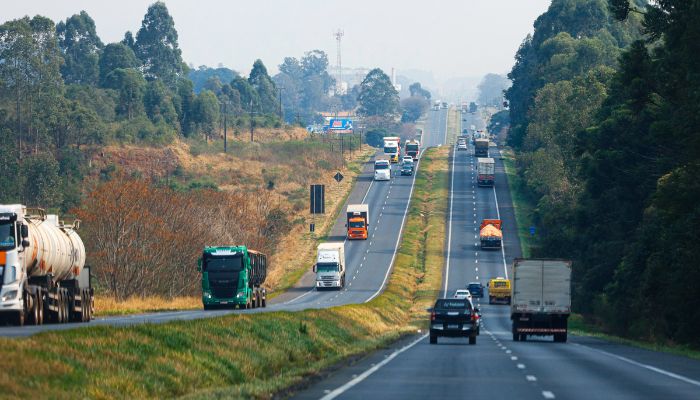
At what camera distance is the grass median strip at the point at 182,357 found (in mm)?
20688

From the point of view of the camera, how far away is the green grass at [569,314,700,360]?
4565cm

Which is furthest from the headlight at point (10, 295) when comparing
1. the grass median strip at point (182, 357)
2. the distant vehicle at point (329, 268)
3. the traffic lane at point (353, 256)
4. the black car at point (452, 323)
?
the distant vehicle at point (329, 268)

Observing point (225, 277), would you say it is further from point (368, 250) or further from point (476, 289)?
point (368, 250)

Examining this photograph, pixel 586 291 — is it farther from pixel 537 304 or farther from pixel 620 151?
pixel 537 304

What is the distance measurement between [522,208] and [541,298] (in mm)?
102679

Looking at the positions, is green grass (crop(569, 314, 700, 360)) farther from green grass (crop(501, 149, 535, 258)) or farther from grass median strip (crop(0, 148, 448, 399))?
green grass (crop(501, 149, 535, 258))

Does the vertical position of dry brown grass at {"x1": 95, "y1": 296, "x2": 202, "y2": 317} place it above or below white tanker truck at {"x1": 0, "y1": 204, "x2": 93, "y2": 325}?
below

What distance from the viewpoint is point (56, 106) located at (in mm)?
169000

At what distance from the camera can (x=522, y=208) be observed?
15475 cm

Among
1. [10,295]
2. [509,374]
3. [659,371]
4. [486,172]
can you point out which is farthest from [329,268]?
[509,374]

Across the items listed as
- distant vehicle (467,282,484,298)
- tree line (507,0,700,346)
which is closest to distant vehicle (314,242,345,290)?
distant vehicle (467,282,484,298)

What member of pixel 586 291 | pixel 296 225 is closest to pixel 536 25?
pixel 296 225

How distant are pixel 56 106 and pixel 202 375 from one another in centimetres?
14923

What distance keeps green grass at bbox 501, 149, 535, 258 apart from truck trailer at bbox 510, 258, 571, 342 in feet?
234
